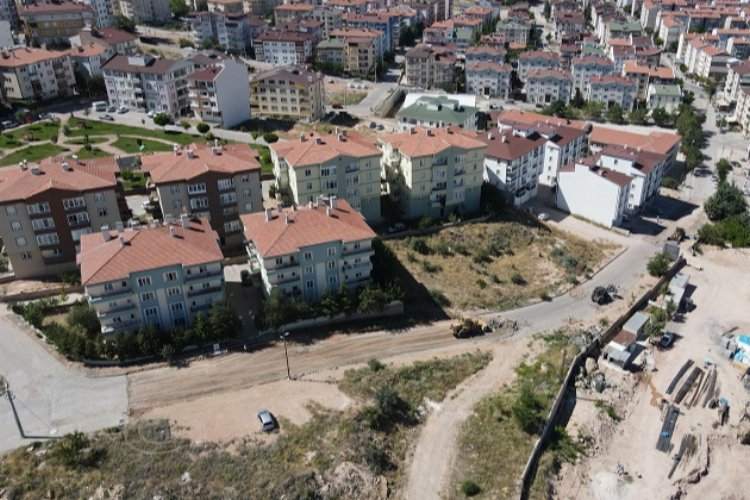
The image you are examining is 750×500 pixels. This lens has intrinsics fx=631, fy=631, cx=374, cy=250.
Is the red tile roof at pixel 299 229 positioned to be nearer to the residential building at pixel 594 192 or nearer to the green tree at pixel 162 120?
the residential building at pixel 594 192

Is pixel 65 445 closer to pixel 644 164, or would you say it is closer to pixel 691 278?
pixel 691 278

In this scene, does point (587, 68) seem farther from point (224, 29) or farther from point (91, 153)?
point (91, 153)

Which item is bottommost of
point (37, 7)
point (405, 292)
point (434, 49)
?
point (405, 292)

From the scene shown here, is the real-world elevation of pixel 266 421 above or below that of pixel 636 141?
below

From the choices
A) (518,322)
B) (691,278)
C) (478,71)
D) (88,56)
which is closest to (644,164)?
(691,278)

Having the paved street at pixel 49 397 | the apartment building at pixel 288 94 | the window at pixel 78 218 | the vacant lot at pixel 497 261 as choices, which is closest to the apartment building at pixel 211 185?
the window at pixel 78 218

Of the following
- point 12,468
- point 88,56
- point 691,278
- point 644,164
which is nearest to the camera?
point 12,468

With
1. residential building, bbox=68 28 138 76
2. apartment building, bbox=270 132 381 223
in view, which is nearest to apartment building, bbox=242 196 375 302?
apartment building, bbox=270 132 381 223

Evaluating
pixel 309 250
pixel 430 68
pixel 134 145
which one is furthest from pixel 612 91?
pixel 309 250
